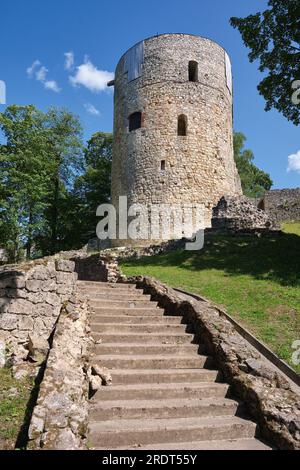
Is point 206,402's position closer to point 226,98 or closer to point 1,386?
point 1,386

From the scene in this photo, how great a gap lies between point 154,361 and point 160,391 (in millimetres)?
732

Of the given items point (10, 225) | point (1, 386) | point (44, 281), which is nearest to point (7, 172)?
point (10, 225)

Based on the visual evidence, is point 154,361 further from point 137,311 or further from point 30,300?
point 30,300

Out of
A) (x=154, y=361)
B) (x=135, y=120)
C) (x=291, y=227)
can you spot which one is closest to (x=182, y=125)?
(x=135, y=120)

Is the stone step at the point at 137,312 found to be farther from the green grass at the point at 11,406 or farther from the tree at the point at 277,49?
the tree at the point at 277,49

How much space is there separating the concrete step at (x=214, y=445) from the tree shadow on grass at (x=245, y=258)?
7.20 m

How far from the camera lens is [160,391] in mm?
5156

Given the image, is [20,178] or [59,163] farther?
[59,163]

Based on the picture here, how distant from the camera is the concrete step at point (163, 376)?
5.36m

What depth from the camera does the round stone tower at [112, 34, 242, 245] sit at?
22.7 meters

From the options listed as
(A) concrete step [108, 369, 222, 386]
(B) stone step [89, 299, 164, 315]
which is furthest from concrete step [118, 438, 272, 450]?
(B) stone step [89, 299, 164, 315]

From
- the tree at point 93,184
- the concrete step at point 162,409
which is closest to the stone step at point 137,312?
the concrete step at point 162,409

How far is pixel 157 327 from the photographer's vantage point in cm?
709

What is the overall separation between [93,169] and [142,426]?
2806cm
